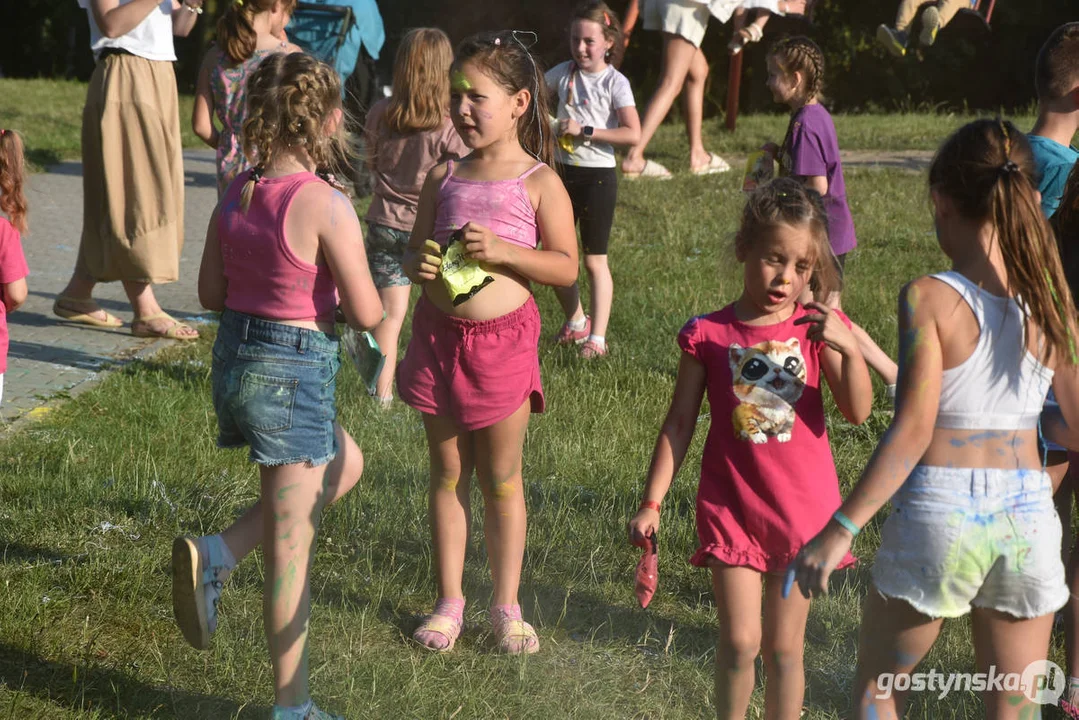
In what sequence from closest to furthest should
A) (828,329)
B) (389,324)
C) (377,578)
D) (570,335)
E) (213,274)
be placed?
(828,329), (213,274), (377,578), (389,324), (570,335)

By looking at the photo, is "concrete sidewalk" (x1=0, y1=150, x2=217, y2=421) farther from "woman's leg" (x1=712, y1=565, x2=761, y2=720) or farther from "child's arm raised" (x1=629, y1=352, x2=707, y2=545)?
"woman's leg" (x1=712, y1=565, x2=761, y2=720)

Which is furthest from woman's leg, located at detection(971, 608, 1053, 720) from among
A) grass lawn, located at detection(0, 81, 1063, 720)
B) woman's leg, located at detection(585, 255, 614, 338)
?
woman's leg, located at detection(585, 255, 614, 338)

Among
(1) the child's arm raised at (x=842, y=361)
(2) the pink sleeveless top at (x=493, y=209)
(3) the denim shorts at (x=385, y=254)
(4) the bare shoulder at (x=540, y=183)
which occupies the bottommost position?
(3) the denim shorts at (x=385, y=254)

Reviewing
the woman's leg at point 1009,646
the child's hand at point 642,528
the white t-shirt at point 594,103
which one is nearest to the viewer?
the woman's leg at point 1009,646

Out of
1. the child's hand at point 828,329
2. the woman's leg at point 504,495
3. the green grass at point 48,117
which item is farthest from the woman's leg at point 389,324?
the green grass at point 48,117

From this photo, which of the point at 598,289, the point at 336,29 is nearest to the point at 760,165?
the point at 598,289

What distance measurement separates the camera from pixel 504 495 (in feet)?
11.9

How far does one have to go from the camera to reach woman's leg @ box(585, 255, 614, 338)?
21.3 ft

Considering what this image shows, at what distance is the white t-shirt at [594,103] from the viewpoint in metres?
6.49

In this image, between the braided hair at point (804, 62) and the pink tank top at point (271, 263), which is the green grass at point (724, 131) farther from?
the pink tank top at point (271, 263)

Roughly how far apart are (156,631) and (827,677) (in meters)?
1.92

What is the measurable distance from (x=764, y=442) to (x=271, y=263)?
123 cm

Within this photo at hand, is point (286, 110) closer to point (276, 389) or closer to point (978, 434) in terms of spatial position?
point (276, 389)

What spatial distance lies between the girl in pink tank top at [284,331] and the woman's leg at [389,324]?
2398 millimetres
